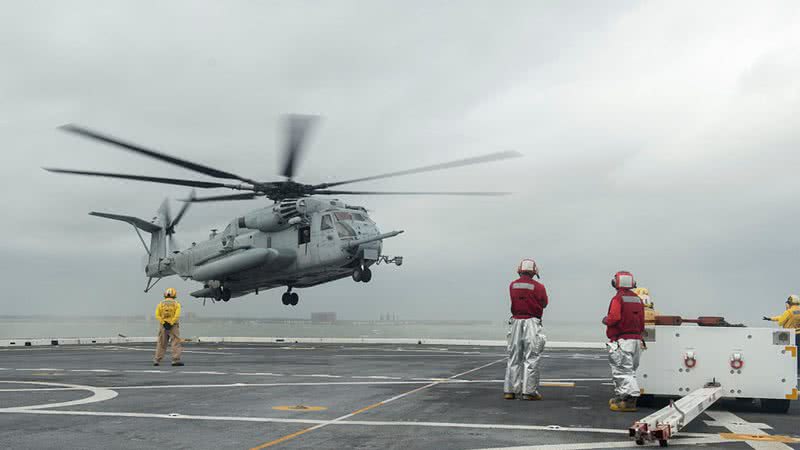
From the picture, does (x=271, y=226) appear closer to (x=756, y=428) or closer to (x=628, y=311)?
(x=628, y=311)

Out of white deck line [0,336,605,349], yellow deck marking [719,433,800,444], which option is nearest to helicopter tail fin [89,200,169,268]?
white deck line [0,336,605,349]

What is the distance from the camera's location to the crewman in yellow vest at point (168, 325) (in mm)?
20609

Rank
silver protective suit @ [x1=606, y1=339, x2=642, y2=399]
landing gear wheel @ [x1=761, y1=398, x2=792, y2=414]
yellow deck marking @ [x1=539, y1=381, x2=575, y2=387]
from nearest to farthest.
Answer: silver protective suit @ [x1=606, y1=339, x2=642, y2=399] < landing gear wheel @ [x1=761, y1=398, x2=792, y2=414] < yellow deck marking @ [x1=539, y1=381, x2=575, y2=387]

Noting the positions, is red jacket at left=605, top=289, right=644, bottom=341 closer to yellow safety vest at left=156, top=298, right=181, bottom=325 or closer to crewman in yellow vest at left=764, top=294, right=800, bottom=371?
crewman in yellow vest at left=764, top=294, right=800, bottom=371

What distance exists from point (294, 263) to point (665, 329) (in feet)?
75.8

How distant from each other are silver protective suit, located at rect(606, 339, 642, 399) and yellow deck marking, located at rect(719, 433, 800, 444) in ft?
7.72

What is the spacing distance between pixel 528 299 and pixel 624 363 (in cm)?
233

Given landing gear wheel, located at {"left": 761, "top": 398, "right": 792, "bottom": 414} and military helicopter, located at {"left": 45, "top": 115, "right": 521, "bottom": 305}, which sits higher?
military helicopter, located at {"left": 45, "top": 115, "right": 521, "bottom": 305}

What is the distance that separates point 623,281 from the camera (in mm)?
11930

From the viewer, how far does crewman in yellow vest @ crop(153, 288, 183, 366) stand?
20609mm

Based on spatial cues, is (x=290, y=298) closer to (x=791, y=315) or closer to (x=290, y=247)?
(x=290, y=247)

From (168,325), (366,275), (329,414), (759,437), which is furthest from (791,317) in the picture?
(366,275)

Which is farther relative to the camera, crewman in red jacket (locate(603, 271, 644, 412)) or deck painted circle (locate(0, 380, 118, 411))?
crewman in red jacket (locate(603, 271, 644, 412))

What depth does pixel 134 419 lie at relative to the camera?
9.71 metres
